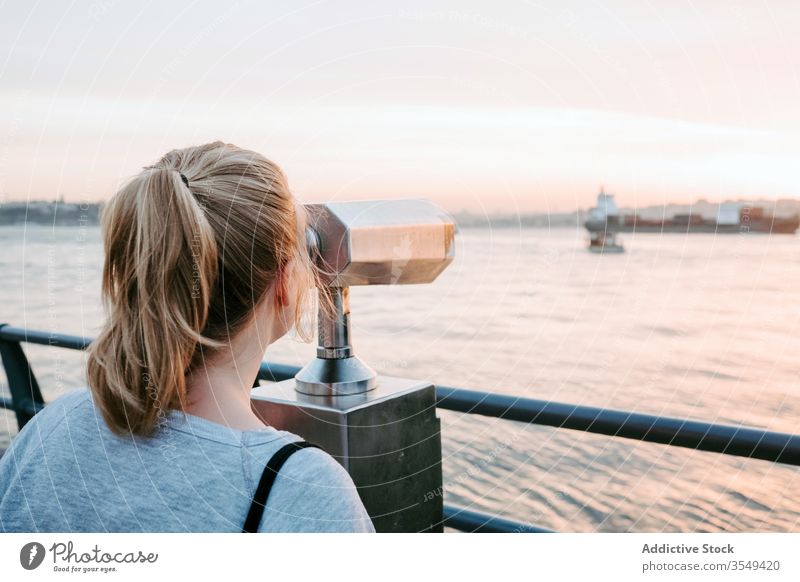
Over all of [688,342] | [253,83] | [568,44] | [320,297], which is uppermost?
[568,44]

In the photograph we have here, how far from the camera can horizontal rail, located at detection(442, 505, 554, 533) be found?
156cm

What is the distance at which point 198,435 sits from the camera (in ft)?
3.15

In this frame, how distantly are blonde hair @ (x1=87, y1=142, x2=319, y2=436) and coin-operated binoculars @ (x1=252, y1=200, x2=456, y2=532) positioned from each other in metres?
0.08

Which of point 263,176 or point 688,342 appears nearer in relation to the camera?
point 263,176

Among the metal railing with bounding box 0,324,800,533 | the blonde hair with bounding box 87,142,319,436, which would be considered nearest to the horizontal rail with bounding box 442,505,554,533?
the metal railing with bounding box 0,324,800,533

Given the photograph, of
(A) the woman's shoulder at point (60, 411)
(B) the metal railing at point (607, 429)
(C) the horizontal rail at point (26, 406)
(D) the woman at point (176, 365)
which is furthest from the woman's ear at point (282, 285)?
(C) the horizontal rail at point (26, 406)

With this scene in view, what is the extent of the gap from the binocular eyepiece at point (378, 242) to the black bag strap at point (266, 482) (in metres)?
0.28

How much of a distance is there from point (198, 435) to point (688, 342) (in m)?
11.0

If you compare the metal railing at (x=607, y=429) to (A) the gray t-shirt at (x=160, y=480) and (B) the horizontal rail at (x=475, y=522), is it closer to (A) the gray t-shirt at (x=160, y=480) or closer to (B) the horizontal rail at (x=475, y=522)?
(B) the horizontal rail at (x=475, y=522)

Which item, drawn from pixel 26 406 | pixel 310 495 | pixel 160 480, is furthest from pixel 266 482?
pixel 26 406

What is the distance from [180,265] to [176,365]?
0.44 ft

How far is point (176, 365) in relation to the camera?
3.26 ft
